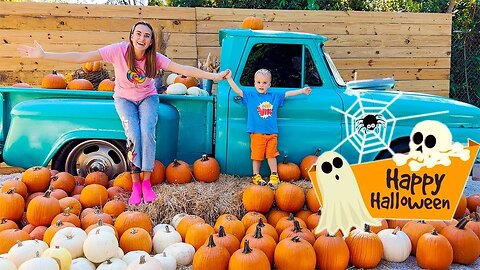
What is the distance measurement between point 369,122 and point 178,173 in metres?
1.95

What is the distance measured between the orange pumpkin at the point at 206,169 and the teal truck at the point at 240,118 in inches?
6.9

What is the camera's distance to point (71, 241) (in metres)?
3.13

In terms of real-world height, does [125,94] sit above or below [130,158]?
above

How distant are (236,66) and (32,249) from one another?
8.51 ft

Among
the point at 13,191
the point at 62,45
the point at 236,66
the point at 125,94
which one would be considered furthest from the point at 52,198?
the point at 62,45

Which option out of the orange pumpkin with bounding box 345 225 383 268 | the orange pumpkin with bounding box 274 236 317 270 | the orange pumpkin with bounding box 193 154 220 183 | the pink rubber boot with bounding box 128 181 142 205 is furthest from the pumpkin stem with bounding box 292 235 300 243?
the pink rubber boot with bounding box 128 181 142 205

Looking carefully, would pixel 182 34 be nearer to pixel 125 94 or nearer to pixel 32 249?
pixel 125 94

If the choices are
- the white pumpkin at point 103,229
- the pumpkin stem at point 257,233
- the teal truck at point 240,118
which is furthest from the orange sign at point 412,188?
the teal truck at point 240,118

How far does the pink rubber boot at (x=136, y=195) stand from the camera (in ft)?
13.5

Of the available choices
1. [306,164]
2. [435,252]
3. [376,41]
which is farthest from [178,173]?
[376,41]

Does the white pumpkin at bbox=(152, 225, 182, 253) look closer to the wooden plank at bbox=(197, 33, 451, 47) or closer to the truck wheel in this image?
the truck wheel

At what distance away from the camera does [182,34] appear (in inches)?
299

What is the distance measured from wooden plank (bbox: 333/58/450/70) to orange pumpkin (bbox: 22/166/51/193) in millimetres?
5315

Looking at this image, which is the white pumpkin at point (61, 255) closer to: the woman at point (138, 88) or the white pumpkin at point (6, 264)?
the white pumpkin at point (6, 264)
